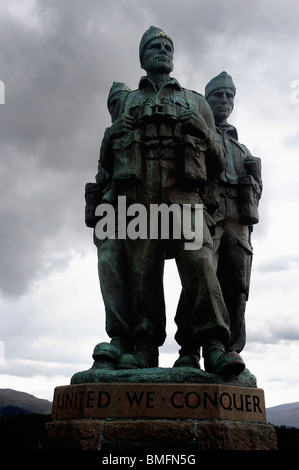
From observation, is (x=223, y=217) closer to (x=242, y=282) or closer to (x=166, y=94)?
(x=242, y=282)

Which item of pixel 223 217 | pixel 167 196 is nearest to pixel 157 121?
pixel 167 196

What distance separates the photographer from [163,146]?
5.74 metres

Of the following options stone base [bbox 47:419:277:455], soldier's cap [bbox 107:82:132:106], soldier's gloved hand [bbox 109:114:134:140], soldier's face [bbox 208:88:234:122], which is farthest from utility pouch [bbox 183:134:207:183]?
stone base [bbox 47:419:277:455]

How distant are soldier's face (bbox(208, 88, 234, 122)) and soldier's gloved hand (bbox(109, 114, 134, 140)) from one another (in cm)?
220

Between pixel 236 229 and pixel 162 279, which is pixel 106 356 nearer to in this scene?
pixel 162 279

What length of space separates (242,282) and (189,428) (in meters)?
2.85

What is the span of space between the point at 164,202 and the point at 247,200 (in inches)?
71.4

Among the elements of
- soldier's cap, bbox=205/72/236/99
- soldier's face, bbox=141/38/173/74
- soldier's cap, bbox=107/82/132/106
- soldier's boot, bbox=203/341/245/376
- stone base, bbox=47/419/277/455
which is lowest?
stone base, bbox=47/419/277/455

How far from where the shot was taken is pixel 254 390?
4.86 metres

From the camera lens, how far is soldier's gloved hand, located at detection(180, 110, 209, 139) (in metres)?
5.67

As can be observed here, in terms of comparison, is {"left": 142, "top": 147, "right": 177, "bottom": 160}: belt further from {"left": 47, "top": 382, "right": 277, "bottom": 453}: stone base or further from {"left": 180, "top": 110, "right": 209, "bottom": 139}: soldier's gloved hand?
{"left": 47, "top": 382, "right": 277, "bottom": 453}: stone base

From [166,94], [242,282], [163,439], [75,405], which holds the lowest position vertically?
[163,439]

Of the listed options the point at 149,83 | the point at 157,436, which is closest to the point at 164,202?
the point at 149,83

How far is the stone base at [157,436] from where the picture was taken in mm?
4258
